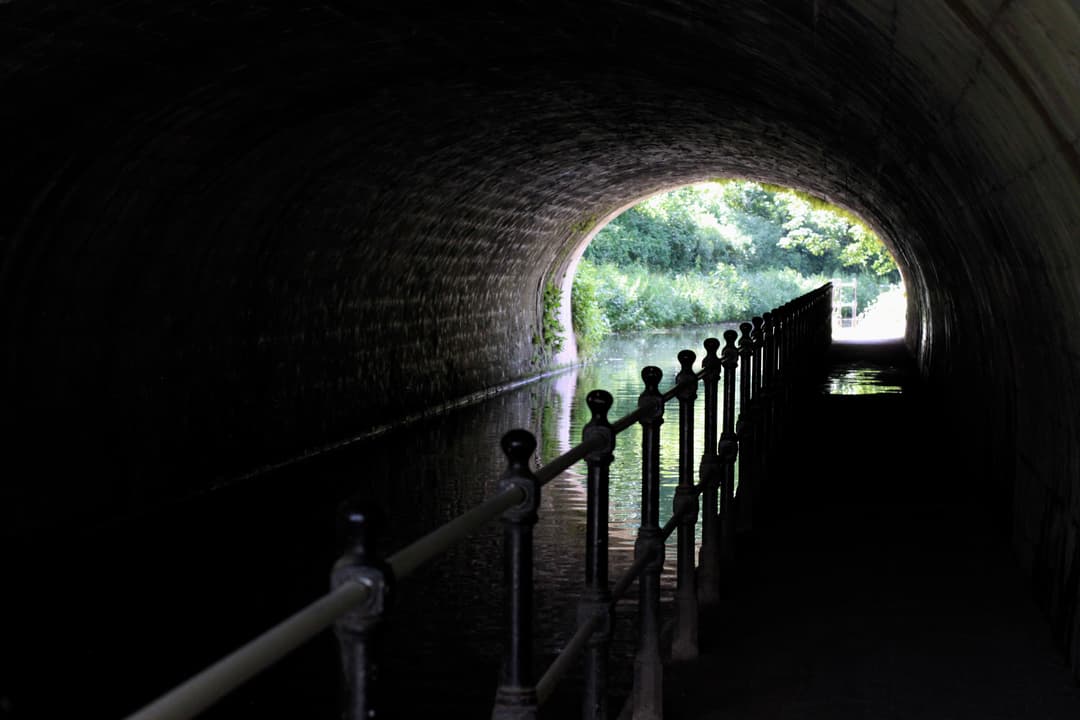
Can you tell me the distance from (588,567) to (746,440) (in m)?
4.01

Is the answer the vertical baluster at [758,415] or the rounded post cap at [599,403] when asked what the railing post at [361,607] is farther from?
the vertical baluster at [758,415]

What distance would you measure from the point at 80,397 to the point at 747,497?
4904 mm

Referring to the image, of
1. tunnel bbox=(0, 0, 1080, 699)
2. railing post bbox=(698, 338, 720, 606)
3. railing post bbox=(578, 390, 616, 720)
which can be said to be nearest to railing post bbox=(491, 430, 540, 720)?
railing post bbox=(578, 390, 616, 720)

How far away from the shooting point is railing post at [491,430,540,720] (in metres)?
2.79

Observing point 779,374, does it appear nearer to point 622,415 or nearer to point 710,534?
point 710,534

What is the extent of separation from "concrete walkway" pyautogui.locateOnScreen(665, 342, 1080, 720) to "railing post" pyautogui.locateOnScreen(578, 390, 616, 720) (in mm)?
913

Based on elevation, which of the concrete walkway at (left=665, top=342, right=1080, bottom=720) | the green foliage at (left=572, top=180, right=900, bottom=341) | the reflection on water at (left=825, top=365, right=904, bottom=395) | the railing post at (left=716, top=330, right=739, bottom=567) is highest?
the green foliage at (left=572, top=180, right=900, bottom=341)

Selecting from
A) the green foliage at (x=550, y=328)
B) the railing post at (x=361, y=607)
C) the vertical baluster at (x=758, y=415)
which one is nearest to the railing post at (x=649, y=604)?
the railing post at (x=361, y=607)

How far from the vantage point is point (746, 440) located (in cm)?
754

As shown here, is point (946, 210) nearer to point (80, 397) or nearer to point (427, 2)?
point (427, 2)

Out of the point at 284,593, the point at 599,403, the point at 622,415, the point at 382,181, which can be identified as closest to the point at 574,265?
the point at 622,415

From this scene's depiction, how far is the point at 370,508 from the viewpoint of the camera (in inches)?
75.2

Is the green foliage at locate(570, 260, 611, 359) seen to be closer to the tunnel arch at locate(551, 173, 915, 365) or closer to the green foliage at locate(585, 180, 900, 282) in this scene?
the tunnel arch at locate(551, 173, 915, 365)

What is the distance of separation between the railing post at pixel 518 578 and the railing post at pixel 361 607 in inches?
33.1
